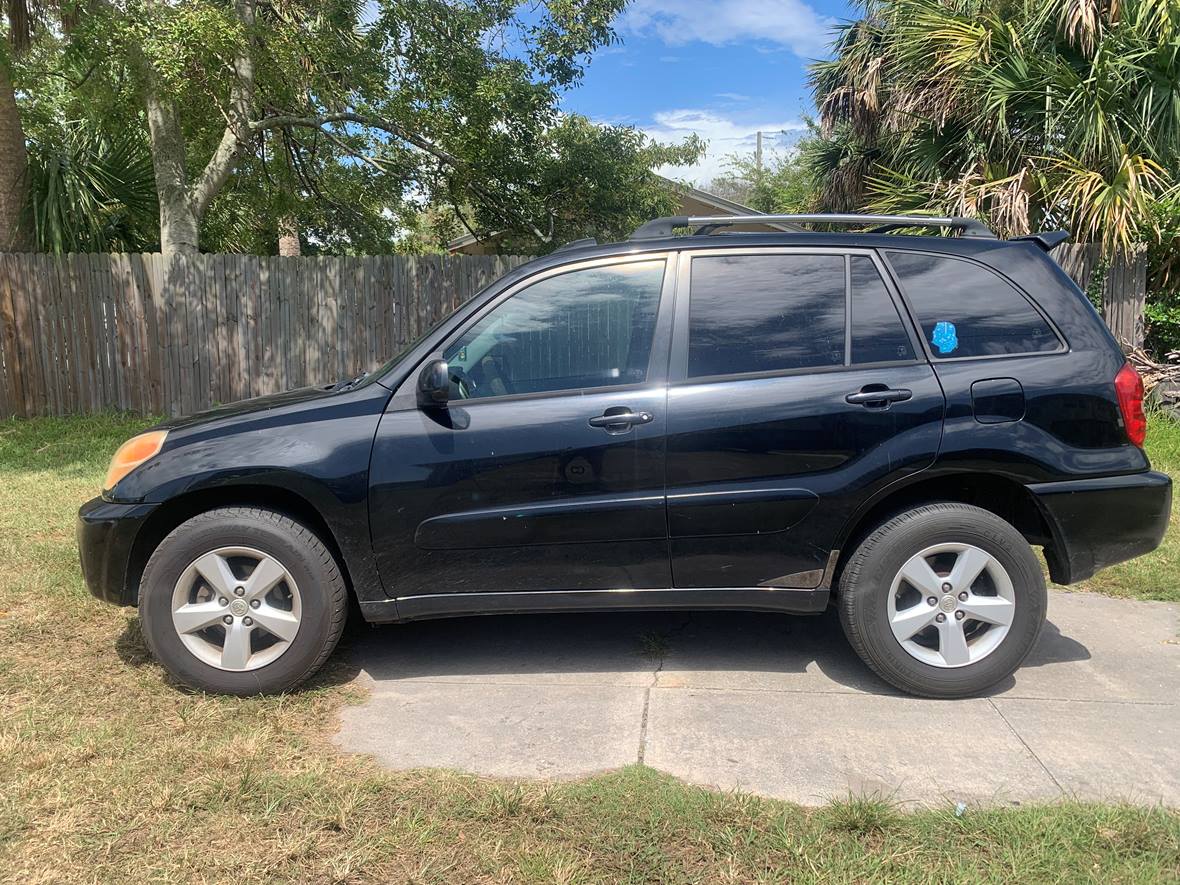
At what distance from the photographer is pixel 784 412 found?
3.47 m

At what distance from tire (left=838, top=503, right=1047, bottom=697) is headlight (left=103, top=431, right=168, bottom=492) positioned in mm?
2830

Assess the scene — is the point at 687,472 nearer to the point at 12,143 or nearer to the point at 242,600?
the point at 242,600

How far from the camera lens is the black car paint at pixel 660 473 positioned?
347cm

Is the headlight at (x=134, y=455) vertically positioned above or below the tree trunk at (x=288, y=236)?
below

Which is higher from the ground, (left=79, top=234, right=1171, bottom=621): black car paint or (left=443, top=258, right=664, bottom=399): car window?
(left=443, top=258, right=664, bottom=399): car window

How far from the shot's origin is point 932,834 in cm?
264

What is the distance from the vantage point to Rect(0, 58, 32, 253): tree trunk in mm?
9289

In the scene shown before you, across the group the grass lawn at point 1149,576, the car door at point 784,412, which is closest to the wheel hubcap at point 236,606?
the car door at point 784,412

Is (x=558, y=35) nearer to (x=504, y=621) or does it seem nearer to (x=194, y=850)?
(x=504, y=621)

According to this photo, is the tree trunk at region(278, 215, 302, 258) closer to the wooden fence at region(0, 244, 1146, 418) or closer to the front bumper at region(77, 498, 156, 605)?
the wooden fence at region(0, 244, 1146, 418)

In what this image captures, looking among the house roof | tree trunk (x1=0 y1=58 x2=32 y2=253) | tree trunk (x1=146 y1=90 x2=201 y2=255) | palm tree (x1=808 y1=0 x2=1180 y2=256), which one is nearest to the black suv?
palm tree (x1=808 y1=0 x2=1180 y2=256)

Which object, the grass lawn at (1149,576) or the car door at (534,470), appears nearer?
the car door at (534,470)

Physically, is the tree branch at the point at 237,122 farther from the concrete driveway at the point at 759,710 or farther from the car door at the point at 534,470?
the concrete driveway at the point at 759,710

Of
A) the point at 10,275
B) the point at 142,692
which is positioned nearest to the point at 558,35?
the point at 10,275
